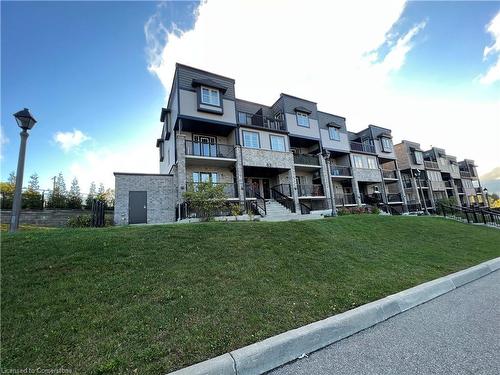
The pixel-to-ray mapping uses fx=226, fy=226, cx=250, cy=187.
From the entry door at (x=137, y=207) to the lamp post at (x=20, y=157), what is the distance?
8492mm

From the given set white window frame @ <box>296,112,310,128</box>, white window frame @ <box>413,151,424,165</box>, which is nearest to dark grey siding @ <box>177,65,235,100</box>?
white window frame @ <box>296,112,310,128</box>

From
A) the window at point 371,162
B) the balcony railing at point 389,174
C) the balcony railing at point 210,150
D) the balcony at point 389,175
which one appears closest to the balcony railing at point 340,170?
the window at point 371,162

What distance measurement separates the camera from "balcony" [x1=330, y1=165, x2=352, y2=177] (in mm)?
25641

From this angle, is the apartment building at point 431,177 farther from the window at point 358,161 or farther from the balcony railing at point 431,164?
the window at point 358,161

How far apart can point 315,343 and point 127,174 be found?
609 inches

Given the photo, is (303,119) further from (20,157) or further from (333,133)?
(20,157)

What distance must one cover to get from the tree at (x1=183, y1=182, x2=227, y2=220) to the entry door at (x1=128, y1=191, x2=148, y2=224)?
3.38 meters

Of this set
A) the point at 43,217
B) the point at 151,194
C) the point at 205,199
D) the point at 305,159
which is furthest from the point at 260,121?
the point at 43,217

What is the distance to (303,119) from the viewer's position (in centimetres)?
2411

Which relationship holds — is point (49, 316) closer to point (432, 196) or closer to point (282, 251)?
point (282, 251)

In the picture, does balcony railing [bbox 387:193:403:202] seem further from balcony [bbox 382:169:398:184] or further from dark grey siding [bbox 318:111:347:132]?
dark grey siding [bbox 318:111:347:132]

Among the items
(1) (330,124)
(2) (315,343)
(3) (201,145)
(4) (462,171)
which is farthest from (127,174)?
(4) (462,171)

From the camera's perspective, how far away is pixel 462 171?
48406 millimetres

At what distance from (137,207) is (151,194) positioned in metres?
1.23
